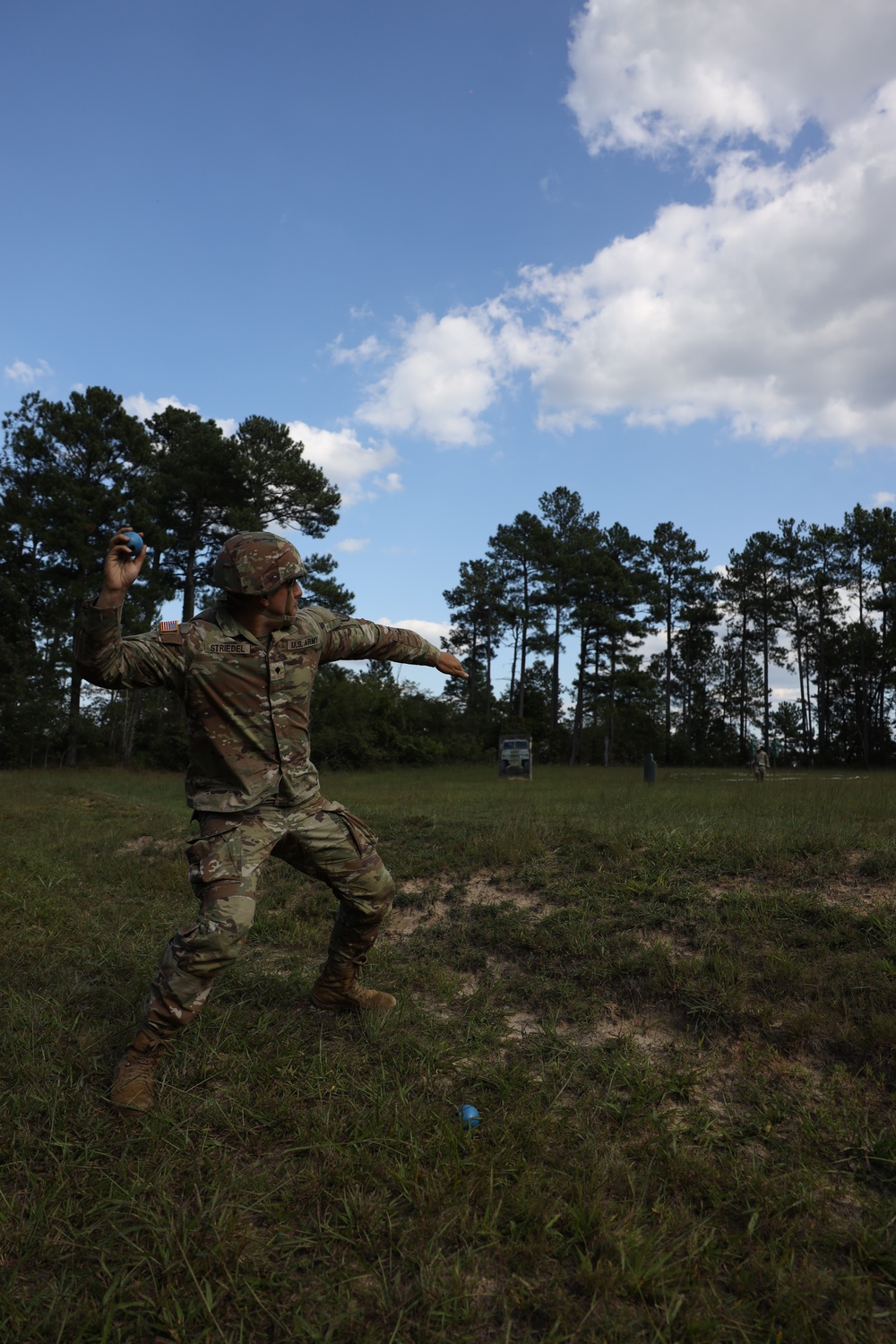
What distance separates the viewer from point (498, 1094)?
3502 millimetres

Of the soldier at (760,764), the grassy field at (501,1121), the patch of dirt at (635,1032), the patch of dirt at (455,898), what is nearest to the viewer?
the grassy field at (501,1121)

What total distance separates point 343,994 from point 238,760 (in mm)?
1490

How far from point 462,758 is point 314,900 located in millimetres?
33920

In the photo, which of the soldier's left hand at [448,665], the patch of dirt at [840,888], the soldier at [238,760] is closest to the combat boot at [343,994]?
the soldier at [238,760]

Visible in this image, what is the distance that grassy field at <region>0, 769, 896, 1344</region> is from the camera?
7.72 ft

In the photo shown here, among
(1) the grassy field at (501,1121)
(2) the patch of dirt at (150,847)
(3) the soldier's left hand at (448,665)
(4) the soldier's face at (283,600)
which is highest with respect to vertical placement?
(4) the soldier's face at (283,600)

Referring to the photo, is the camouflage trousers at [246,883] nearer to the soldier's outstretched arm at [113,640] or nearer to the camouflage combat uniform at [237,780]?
the camouflage combat uniform at [237,780]

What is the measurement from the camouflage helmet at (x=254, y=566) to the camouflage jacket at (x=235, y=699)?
0.68 feet

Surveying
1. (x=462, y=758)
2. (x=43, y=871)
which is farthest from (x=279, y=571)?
(x=462, y=758)

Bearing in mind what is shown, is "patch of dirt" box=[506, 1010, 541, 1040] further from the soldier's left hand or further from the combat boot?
the soldier's left hand

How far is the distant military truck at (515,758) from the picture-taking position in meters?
26.4

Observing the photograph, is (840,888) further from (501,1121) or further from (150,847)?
(150,847)

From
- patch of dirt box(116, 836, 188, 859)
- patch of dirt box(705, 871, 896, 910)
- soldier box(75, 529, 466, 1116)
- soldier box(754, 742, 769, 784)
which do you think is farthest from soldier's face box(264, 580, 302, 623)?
soldier box(754, 742, 769, 784)

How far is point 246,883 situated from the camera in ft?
11.7
